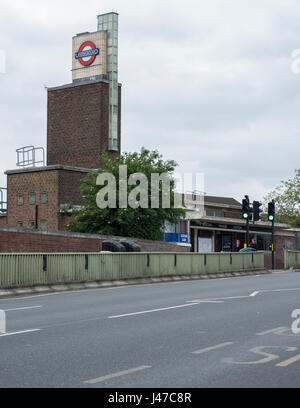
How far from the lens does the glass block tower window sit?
6488 centimetres

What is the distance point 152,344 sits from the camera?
31.3ft

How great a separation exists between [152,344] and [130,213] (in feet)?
109

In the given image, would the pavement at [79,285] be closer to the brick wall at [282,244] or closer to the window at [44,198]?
the window at [44,198]

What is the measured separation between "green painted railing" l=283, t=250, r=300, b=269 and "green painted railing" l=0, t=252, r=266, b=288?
8.79 meters

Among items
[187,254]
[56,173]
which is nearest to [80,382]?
[187,254]

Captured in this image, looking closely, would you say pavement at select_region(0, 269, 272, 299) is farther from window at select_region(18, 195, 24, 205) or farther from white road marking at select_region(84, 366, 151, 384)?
window at select_region(18, 195, 24, 205)

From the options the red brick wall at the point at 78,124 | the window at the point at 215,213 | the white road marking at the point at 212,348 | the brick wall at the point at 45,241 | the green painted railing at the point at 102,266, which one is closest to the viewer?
the white road marking at the point at 212,348

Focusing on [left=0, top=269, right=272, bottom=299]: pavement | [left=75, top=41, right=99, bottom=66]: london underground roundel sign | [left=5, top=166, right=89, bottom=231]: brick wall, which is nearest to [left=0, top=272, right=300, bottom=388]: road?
[left=0, top=269, right=272, bottom=299]: pavement

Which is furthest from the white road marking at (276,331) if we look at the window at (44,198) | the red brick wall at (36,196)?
the window at (44,198)

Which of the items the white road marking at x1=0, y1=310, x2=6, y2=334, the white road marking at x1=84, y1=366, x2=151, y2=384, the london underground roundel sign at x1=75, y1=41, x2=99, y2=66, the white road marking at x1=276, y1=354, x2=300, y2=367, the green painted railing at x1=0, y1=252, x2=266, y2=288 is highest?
the london underground roundel sign at x1=75, y1=41, x2=99, y2=66

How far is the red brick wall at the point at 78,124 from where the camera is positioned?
63.9 meters

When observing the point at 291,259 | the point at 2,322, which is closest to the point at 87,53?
the point at 291,259

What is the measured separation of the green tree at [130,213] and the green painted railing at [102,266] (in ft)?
36.0

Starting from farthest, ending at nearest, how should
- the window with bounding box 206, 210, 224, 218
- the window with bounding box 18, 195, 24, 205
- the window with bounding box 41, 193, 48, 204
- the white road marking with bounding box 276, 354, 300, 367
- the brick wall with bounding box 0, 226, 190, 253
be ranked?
the window with bounding box 206, 210, 224, 218, the window with bounding box 18, 195, 24, 205, the window with bounding box 41, 193, 48, 204, the brick wall with bounding box 0, 226, 190, 253, the white road marking with bounding box 276, 354, 300, 367
